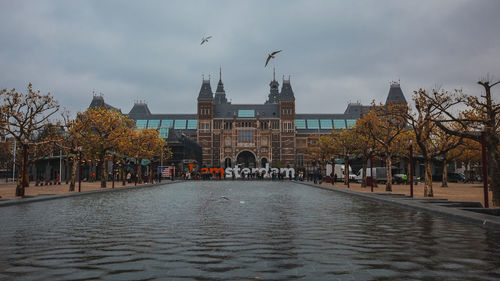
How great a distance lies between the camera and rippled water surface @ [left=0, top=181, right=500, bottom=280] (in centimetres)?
552

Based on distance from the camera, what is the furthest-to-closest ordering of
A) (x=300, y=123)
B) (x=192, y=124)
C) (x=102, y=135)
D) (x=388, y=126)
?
(x=192, y=124) → (x=300, y=123) → (x=102, y=135) → (x=388, y=126)

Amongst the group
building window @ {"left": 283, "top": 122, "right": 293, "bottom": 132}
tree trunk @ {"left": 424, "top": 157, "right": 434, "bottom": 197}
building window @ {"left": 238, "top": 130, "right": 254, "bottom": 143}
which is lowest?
tree trunk @ {"left": 424, "top": 157, "right": 434, "bottom": 197}

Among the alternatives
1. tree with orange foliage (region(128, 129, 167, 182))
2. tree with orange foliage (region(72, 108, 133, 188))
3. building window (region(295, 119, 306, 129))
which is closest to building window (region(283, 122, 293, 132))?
building window (region(295, 119, 306, 129))

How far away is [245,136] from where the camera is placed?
107 meters

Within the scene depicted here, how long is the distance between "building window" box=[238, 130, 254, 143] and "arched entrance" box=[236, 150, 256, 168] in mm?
3154

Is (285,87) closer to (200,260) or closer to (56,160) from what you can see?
(56,160)

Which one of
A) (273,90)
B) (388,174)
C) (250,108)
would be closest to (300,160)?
(250,108)

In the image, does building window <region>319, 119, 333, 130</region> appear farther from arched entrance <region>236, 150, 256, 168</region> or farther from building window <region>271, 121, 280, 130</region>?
arched entrance <region>236, 150, 256, 168</region>

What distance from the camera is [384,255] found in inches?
266

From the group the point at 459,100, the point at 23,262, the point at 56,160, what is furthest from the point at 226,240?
the point at 56,160

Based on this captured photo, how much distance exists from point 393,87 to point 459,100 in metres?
86.2

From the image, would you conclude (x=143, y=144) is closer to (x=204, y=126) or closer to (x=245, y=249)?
(x=245, y=249)

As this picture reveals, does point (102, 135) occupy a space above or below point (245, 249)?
above

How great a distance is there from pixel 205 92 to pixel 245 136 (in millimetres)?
15936
